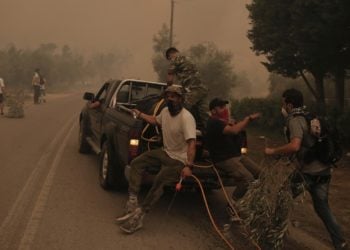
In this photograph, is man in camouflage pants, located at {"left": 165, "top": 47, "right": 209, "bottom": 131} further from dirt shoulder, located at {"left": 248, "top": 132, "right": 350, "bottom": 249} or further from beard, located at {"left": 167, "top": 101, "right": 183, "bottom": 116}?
dirt shoulder, located at {"left": 248, "top": 132, "right": 350, "bottom": 249}

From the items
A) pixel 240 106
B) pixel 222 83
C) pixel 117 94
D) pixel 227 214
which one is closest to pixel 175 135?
pixel 227 214

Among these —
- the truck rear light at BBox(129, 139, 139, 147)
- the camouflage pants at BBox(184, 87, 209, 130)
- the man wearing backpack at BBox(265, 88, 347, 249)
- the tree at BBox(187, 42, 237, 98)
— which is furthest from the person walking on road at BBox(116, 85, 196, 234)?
the tree at BBox(187, 42, 237, 98)

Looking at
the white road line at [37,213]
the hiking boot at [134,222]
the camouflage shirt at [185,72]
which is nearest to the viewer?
the white road line at [37,213]

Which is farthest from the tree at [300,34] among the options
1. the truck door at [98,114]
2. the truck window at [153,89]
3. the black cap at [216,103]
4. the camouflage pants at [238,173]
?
the camouflage pants at [238,173]

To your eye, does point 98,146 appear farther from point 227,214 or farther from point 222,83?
point 222,83

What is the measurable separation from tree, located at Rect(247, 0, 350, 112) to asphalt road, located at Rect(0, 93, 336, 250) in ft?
23.7

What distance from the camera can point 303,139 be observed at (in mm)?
5398

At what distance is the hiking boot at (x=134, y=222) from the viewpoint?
607 cm

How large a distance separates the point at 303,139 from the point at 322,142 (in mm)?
199

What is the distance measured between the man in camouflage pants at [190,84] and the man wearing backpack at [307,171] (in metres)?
2.24

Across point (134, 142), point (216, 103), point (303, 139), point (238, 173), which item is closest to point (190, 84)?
point (216, 103)

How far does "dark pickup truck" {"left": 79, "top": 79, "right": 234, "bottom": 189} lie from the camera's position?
6828 mm

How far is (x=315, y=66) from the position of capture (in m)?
17.1

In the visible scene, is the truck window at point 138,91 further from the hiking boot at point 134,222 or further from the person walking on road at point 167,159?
the hiking boot at point 134,222
